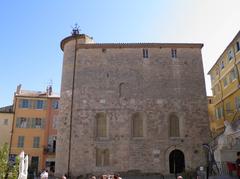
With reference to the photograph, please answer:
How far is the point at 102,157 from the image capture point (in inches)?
922

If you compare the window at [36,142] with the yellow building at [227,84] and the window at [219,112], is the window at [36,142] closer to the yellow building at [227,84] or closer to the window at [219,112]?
the yellow building at [227,84]

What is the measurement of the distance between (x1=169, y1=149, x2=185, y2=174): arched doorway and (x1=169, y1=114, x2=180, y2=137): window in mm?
1365

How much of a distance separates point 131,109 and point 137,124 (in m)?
1.39

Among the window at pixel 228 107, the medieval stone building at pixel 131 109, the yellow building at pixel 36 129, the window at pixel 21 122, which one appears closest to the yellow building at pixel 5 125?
the yellow building at pixel 36 129

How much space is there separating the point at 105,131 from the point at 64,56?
8655mm

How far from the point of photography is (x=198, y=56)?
85.3 feet

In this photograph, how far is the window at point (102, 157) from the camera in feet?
76.2

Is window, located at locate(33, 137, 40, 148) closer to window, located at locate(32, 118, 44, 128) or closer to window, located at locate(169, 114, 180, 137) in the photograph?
window, located at locate(32, 118, 44, 128)

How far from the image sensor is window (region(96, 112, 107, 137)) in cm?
2408

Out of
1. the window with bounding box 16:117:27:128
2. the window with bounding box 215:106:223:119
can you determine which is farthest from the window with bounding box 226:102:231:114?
the window with bounding box 16:117:27:128

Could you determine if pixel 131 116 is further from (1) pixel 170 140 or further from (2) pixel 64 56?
(2) pixel 64 56

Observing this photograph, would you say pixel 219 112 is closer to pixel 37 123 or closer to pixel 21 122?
pixel 37 123

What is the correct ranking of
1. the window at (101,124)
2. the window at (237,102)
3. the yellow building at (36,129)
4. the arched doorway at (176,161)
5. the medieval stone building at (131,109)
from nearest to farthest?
the arched doorway at (176,161), the medieval stone building at (131,109), the window at (101,124), the window at (237,102), the yellow building at (36,129)

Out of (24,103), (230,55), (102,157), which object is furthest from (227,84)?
(24,103)
